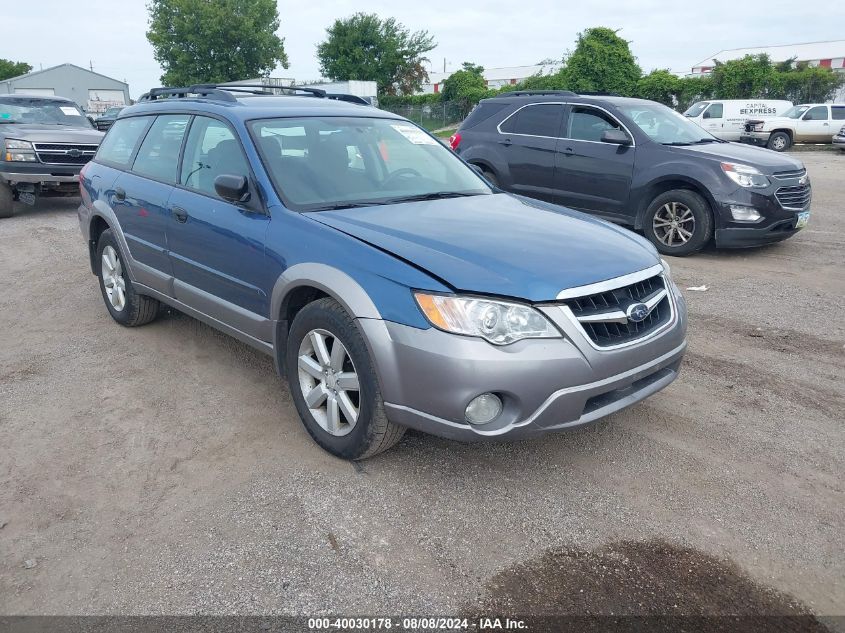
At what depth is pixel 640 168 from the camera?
778cm

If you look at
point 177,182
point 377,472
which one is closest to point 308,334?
point 377,472

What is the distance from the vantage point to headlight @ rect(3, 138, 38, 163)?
10.1 metres

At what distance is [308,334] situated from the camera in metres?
3.25

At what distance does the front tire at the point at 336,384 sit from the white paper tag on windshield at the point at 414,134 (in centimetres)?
173

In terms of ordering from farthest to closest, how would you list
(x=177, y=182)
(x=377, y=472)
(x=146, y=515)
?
(x=177, y=182)
(x=377, y=472)
(x=146, y=515)

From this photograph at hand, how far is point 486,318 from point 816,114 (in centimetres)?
2517

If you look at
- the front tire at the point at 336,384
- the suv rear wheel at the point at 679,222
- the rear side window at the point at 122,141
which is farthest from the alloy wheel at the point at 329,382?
the suv rear wheel at the point at 679,222

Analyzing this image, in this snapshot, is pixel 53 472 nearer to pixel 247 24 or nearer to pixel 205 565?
pixel 205 565

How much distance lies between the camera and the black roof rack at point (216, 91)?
Result: 4.57 meters

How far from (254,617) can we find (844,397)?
358 centimetres

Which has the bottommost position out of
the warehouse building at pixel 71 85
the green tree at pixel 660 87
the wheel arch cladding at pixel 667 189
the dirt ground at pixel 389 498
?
the dirt ground at pixel 389 498

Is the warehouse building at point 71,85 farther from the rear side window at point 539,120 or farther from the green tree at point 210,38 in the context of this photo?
the rear side window at point 539,120

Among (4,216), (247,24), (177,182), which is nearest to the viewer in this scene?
(177,182)

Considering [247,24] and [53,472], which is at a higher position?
[247,24]
